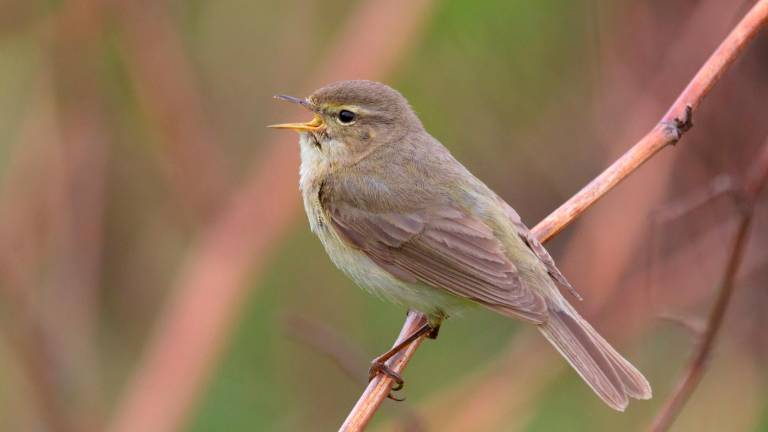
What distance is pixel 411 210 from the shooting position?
449 cm

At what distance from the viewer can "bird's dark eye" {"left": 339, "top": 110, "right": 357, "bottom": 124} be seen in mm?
→ 4848

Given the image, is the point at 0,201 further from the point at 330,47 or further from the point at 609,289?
the point at 609,289

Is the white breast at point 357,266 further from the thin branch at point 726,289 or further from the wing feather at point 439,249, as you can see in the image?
the thin branch at point 726,289

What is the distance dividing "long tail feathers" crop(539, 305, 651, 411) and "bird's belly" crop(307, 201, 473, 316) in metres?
0.38

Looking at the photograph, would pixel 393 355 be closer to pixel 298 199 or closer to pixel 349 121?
pixel 349 121

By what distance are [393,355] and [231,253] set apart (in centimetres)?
186

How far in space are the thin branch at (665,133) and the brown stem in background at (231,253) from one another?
1776 millimetres

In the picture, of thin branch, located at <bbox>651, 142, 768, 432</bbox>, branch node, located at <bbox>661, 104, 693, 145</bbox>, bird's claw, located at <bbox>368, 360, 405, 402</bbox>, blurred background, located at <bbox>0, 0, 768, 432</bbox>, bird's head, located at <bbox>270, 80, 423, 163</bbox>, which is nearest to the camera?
thin branch, located at <bbox>651, 142, 768, 432</bbox>

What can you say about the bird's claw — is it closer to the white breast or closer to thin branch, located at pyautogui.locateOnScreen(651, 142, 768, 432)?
the white breast

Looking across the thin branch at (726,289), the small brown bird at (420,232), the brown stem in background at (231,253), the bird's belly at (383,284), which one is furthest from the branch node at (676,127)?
the brown stem in background at (231,253)

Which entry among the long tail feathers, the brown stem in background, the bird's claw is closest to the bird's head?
the brown stem in background

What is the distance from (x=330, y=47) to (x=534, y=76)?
3.81 ft

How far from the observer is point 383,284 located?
4398mm

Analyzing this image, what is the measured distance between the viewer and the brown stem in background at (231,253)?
555cm
